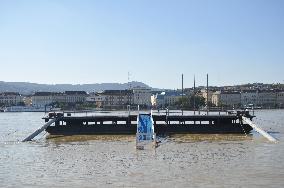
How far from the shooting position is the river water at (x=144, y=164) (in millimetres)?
26688

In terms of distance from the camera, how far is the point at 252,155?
3728cm

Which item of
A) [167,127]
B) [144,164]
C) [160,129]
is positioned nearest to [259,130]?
[167,127]

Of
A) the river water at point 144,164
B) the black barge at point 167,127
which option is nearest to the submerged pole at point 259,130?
the river water at point 144,164

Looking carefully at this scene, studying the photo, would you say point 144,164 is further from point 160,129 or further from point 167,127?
point 160,129

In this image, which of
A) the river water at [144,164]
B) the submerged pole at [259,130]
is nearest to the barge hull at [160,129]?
the submerged pole at [259,130]

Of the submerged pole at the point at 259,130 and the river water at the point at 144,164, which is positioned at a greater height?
the submerged pole at the point at 259,130

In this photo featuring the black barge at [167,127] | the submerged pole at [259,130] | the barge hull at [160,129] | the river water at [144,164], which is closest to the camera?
the river water at [144,164]

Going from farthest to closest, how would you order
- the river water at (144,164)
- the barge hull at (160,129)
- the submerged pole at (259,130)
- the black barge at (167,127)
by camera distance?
the black barge at (167,127) < the barge hull at (160,129) < the submerged pole at (259,130) < the river water at (144,164)

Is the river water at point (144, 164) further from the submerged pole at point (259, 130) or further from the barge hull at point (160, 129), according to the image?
the barge hull at point (160, 129)

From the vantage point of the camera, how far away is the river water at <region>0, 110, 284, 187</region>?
1051 inches

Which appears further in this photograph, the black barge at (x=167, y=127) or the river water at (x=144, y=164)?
the black barge at (x=167, y=127)

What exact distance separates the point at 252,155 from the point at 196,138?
16.1m

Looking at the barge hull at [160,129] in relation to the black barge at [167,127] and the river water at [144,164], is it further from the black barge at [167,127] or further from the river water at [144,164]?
the river water at [144,164]

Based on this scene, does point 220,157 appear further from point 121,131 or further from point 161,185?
point 121,131
